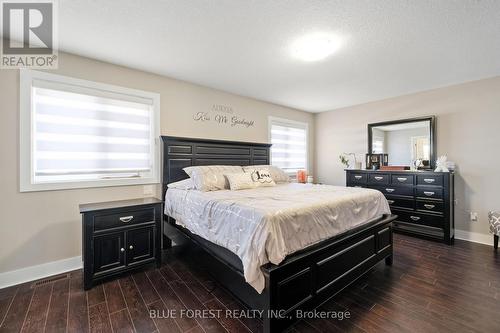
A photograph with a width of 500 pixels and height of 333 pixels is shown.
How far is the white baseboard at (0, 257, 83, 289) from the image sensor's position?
2.24 metres

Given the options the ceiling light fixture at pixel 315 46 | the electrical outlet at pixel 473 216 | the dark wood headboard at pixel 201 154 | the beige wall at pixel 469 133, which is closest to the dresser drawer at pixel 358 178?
the beige wall at pixel 469 133

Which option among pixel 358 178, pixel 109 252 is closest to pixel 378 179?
pixel 358 178

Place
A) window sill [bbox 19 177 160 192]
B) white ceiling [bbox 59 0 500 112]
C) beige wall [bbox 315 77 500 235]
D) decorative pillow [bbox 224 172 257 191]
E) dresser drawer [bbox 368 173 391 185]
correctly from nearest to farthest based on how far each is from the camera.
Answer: white ceiling [bbox 59 0 500 112] → window sill [bbox 19 177 160 192] → decorative pillow [bbox 224 172 257 191] → beige wall [bbox 315 77 500 235] → dresser drawer [bbox 368 173 391 185]

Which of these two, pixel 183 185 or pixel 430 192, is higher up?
pixel 183 185

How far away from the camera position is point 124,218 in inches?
94.8

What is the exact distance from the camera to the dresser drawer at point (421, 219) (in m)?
3.47

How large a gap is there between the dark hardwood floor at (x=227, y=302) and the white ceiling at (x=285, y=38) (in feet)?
7.76

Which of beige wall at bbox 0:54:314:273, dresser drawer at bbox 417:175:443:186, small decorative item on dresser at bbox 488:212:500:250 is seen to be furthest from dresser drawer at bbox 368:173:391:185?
beige wall at bbox 0:54:314:273

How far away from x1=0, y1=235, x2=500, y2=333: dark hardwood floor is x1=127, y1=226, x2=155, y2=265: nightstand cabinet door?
0.18 metres

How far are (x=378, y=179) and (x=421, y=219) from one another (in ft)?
2.95

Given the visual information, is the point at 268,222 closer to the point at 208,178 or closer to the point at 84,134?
the point at 208,178

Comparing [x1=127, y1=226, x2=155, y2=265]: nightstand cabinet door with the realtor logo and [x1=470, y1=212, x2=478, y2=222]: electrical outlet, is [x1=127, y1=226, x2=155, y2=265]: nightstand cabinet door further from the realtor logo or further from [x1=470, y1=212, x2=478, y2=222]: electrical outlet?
[x1=470, y1=212, x2=478, y2=222]: electrical outlet

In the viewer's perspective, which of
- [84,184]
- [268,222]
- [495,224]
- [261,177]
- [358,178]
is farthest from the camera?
[358,178]

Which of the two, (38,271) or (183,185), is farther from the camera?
(183,185)
